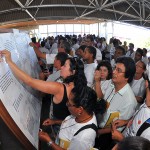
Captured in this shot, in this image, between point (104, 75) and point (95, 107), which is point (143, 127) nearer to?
point (95, 107)

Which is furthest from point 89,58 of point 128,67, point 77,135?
point 77,135

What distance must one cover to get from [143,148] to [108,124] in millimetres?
1291

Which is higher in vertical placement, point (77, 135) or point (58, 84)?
point (58, 84)

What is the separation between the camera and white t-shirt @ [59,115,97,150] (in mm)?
1467

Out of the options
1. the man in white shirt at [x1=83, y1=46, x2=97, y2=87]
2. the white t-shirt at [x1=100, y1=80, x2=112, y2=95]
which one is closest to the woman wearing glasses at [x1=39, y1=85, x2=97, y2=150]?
the white t-shirt at [x1=100, y1=80, x2=112, y2=95]

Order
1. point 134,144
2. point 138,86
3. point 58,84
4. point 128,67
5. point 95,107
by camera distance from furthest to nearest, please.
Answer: point 138,86 < point 128,67 < point 58,84 < point 95,107 < point 134,144

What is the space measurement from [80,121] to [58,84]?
40 cm

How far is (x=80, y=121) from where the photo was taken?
5.49 ft

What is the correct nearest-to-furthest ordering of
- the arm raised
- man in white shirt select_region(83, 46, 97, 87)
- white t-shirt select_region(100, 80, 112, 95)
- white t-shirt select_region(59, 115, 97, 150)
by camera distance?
white t-shirt select_region(59, 115, 97, 150)
the arm raised
white t-shirt select_region(100, 80, 112, 95)
man in white shirt select_region(83, 46, 97, 87)

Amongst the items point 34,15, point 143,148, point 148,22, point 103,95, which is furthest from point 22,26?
point 143,148

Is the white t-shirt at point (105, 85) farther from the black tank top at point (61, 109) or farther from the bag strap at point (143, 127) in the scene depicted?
the bag strap at point (143, 127)

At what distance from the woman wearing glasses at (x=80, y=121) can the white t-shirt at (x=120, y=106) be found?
524 millimetres

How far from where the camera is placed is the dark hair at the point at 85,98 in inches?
64.7

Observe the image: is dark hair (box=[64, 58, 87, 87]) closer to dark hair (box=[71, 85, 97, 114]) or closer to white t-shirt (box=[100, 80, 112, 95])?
dark hair (box=[71, 85, 97, 114])
